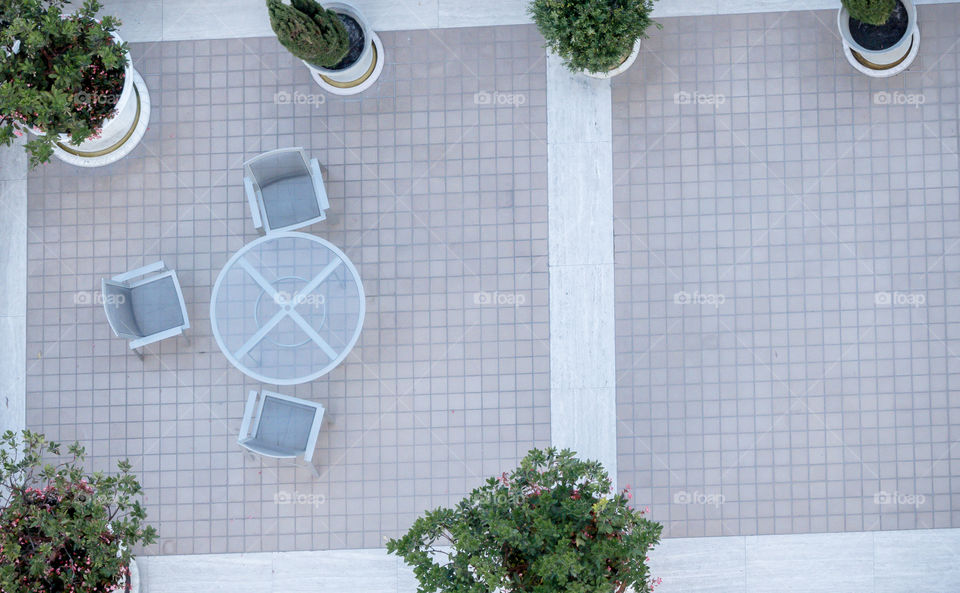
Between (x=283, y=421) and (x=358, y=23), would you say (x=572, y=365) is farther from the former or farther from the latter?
(x=358, y=23)

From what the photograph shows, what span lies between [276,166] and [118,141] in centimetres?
192

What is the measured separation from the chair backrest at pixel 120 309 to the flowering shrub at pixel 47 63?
1532 mm

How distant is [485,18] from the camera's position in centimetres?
1007

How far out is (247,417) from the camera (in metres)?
9.26

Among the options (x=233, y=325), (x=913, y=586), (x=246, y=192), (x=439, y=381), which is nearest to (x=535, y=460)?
(x=439, y=381)

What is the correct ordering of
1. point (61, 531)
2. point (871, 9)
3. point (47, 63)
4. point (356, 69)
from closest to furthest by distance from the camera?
1. point (61, 531)
2. point (47, 63)
3. point (871, 9)
4. point (356, 69)

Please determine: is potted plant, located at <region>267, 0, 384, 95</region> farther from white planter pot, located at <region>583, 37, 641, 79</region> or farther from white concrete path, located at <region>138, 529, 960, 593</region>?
white concrete path, located at <region>138, 529, 960, 593</region>

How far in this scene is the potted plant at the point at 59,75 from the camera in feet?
26.5

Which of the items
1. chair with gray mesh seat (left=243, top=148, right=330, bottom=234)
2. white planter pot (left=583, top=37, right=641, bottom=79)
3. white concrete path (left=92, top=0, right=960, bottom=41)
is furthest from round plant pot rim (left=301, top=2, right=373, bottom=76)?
white planter pot (left=583, top=37, right=641, bottom=79)

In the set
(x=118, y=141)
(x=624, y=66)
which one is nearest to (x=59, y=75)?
(x=118, y=141)

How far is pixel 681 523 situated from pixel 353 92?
5.84m

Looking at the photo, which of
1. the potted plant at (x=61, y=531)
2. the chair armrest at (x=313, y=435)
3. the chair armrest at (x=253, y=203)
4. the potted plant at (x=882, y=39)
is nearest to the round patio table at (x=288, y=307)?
the chair armrest at (x=253, y=203)

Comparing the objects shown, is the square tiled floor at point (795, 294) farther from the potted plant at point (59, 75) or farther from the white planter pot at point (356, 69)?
the potted plant at point (59, 75)

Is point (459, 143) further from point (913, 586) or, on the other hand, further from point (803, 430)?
point (913, 586)
